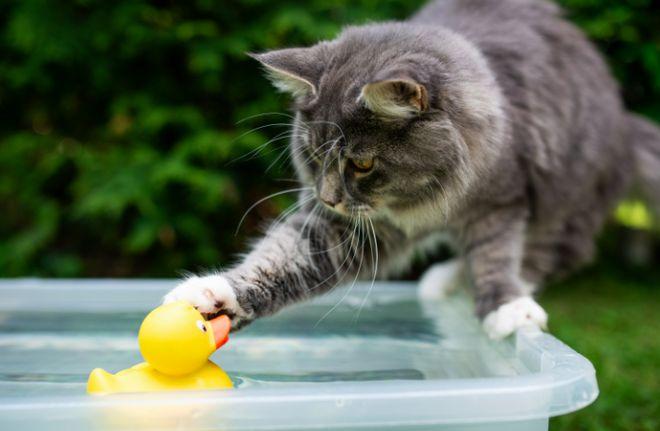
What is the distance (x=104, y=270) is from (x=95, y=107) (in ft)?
3.14

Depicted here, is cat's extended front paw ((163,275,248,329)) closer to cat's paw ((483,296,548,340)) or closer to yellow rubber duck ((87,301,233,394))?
yellow rubber duck ((87,301,233,394))

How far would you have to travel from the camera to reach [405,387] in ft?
3.85

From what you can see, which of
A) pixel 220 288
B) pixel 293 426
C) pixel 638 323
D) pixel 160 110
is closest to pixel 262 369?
pixel 220 288

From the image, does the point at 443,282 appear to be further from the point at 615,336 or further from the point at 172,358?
the point at 172,358

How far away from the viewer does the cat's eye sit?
1648mm

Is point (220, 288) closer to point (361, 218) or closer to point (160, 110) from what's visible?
point (361, 218)

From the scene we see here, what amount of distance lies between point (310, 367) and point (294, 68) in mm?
755

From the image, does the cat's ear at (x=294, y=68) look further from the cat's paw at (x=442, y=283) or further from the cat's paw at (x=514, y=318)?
the cat's paw at (x=442, y=283)

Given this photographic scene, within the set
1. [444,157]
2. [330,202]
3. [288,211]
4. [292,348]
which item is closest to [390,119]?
[444,157]

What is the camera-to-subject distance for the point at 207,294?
156 cm

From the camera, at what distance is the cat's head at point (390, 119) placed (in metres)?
1.60

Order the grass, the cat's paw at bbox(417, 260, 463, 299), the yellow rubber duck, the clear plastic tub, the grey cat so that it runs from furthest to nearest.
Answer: the cat's paw at bbox(417, 260, 463, 299)
the grass
the grey cat
the yellow rubber duck
the clear plastic tub

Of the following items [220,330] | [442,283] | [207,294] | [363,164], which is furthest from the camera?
[442,283]

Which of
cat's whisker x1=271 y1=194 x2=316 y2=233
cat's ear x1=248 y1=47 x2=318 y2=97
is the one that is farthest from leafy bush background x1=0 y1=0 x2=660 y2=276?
cat's ear x1=248 y1=47 x2=318 y2=97
